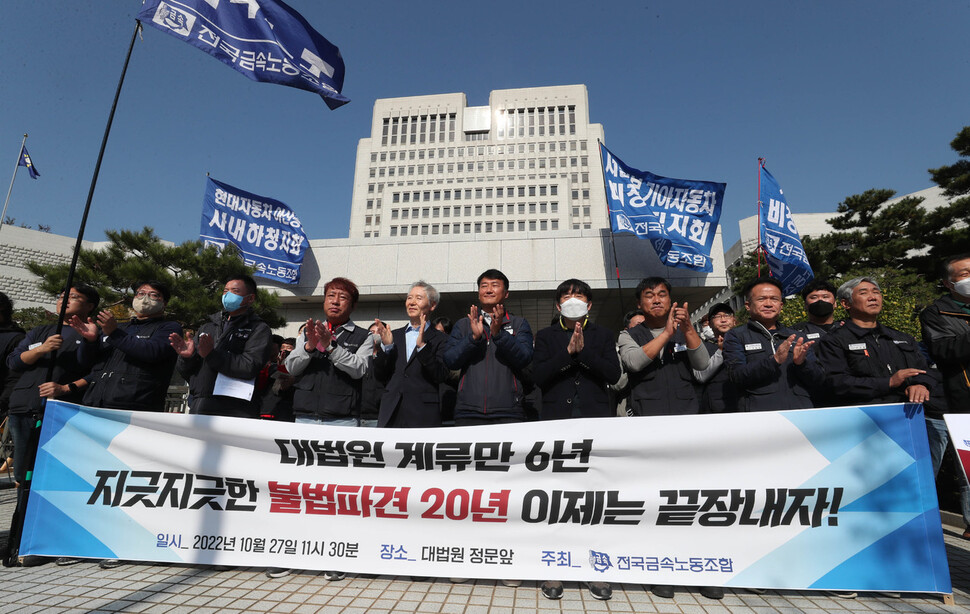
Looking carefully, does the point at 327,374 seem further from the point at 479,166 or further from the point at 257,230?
the point at 479,166

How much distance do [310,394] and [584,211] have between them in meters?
73.7

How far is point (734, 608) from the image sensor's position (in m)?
2.42

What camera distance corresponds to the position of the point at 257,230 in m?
13.4

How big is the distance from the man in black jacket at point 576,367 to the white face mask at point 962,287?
8.17 ft

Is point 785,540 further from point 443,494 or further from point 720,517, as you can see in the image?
point 443,494

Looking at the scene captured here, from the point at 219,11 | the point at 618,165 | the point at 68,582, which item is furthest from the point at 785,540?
the point at 618,165

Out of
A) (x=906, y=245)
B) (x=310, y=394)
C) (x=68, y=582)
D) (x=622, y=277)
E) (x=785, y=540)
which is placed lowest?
(x=68, y=582)

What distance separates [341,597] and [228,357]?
5.98 feet

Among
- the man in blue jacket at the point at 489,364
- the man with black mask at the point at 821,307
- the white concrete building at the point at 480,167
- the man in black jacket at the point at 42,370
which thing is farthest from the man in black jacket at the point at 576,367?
the white concrete building at the point at 480,167

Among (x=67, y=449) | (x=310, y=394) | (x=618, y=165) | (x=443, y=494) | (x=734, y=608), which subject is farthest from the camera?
(x=618, y=165)

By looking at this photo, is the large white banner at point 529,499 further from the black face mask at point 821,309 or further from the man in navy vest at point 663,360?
the black face mask at point 821,309

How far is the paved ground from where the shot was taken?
2395 millimetres

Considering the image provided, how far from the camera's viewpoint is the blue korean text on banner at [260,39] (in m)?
4.59

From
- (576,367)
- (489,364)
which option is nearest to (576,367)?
(576,367)
